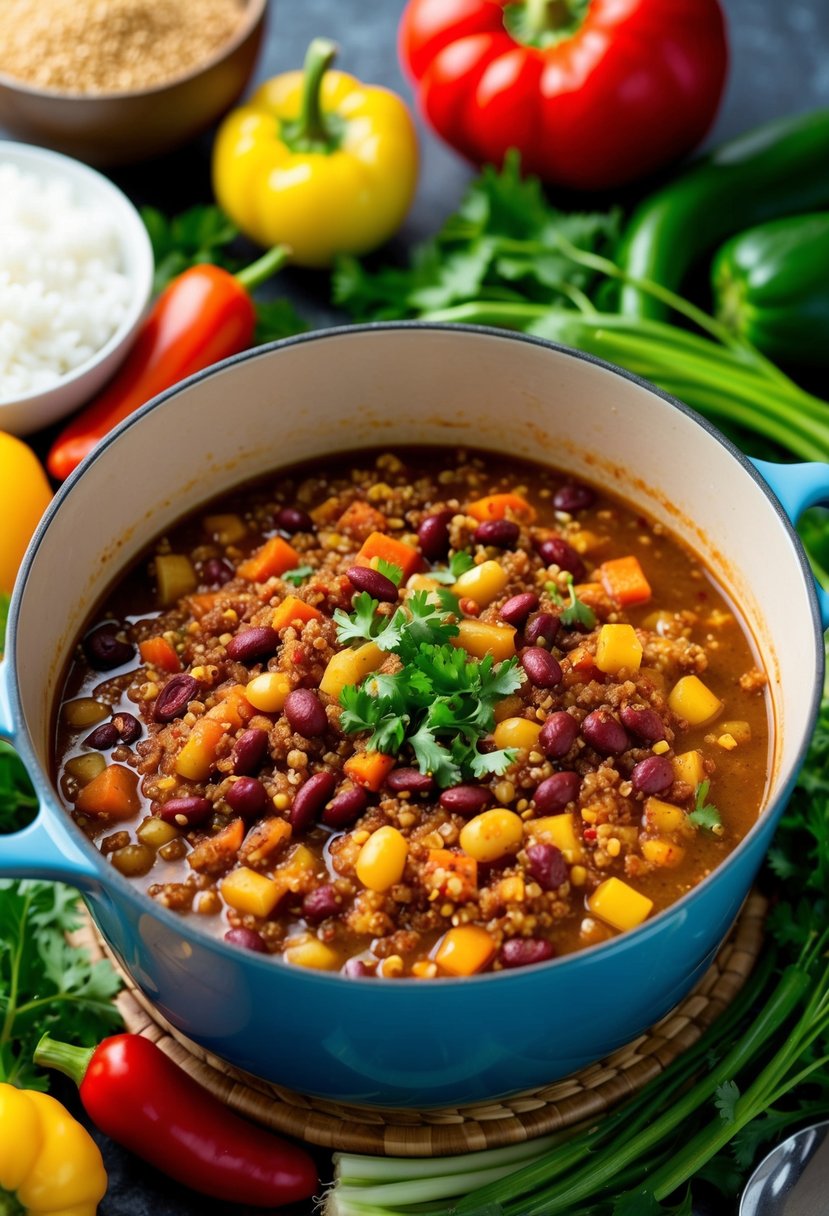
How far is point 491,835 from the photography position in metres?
3.45

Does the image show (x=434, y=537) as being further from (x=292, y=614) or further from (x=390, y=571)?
(x=292, y=614)

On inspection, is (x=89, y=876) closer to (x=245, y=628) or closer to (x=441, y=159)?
(x=245, y=628)

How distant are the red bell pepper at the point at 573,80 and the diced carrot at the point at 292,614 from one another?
2813 mm

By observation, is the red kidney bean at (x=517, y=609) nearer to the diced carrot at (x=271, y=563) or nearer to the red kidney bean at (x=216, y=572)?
the diced carrot at (x=271, y=563)

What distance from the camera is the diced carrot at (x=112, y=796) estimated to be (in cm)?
370

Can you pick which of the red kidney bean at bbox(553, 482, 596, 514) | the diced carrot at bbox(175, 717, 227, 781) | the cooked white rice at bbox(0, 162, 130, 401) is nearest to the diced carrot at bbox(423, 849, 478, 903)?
the diced carrot at bbox(175, 717, 227, 781)

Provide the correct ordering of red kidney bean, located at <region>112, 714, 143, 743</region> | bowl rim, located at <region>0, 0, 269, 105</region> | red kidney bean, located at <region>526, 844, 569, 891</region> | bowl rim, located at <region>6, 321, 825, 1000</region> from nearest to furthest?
1. bowl rim, located at <region>6, 321, 825, 1000</region>
2. red kidney bean, located at <region>526, 844, 569, 891</region>
3. red kidney bean, located at <region>112, 714, 143, 743</region>
4. bowl rim, located at <region>0, 0, 269, 105</region>

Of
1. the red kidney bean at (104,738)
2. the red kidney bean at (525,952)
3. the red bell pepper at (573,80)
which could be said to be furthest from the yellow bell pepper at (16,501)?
the red bell pepper at (573,80)

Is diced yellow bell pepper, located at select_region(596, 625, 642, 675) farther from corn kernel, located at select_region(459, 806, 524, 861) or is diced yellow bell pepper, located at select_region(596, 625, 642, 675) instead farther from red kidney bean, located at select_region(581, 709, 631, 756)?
corn kernel, located at select_region(459, 806, 524, 861)

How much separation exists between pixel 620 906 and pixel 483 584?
3.52 feet

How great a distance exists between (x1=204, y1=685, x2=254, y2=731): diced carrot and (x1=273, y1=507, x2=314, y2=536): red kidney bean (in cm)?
72

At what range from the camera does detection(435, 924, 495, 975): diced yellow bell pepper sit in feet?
11.0

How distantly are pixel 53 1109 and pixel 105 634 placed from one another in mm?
1354

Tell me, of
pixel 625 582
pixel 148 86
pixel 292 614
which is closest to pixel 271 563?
pixel 292 614
